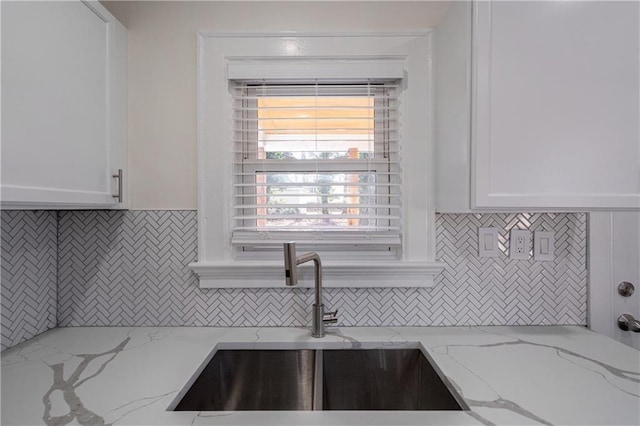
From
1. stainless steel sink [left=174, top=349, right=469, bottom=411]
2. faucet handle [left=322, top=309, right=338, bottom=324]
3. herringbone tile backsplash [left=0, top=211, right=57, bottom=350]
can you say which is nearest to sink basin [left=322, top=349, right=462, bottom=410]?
stainless steel sink [left=174, top=349, right=469, bottom=411]

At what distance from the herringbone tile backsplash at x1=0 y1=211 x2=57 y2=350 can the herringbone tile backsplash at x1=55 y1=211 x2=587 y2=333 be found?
4 centimetres

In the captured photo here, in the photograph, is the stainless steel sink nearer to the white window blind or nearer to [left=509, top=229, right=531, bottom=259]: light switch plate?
the white window blind

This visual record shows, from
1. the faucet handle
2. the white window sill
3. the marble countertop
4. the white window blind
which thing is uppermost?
the white window blind

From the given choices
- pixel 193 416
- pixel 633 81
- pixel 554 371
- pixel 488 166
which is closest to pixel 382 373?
pixel 554 371

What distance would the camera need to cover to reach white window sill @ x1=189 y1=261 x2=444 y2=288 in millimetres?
1340

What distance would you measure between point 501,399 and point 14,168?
1.37 metres

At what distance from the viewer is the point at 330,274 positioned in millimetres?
1360

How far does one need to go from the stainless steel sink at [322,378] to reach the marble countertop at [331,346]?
0.04 metres

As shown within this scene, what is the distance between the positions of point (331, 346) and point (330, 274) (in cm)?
27

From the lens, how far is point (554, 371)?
1.01 metres

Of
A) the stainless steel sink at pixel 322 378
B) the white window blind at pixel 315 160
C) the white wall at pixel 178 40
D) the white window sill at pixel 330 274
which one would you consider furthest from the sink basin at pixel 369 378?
the white wall at pixel 178 40

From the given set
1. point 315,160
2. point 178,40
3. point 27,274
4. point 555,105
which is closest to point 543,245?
point 555,105

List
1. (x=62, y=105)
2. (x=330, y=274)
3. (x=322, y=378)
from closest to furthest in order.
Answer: (x=62, y=105) < (x=322, y=378) < (x=330, y=274)

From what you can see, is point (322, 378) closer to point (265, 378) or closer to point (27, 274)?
point (265, 378)
